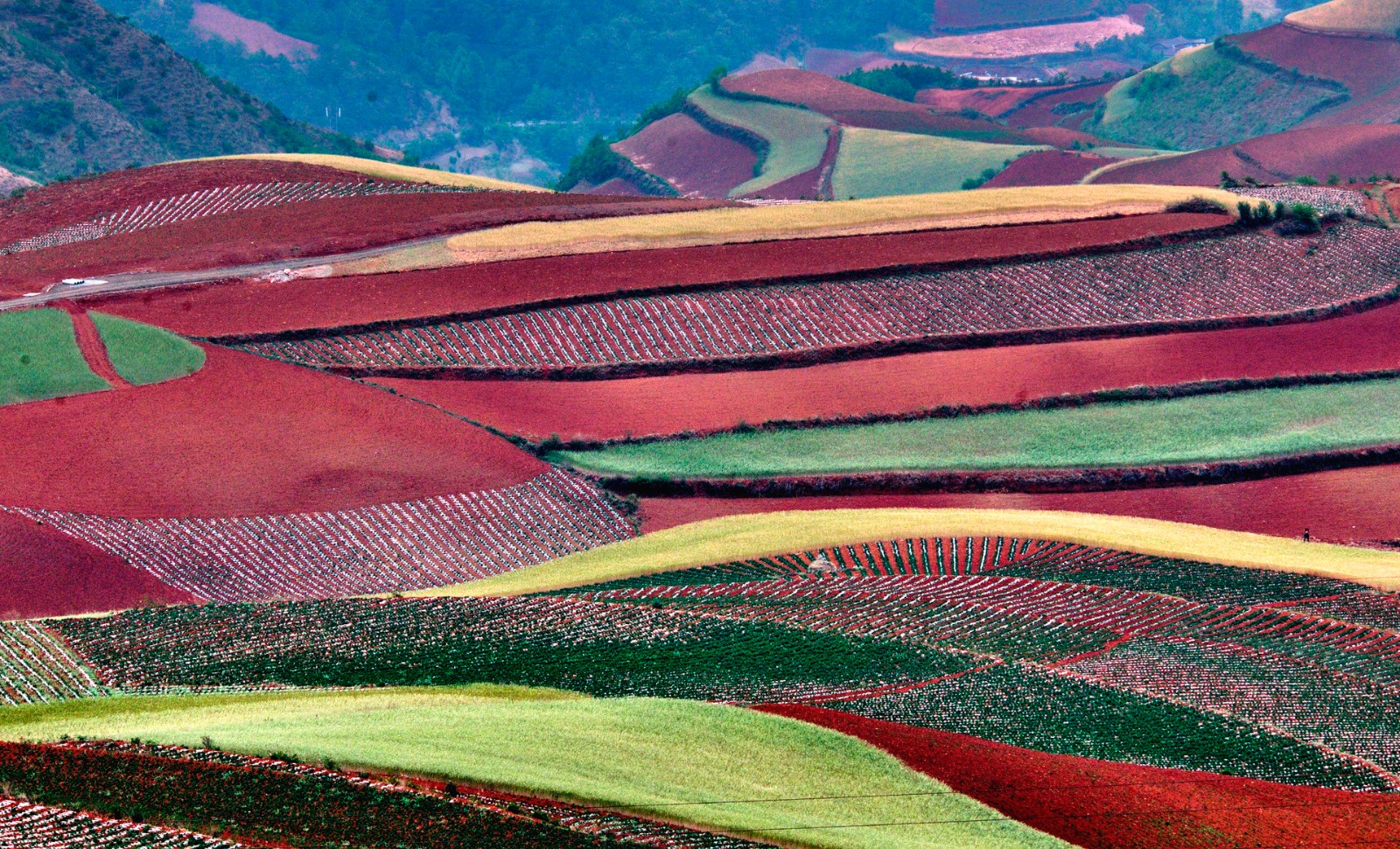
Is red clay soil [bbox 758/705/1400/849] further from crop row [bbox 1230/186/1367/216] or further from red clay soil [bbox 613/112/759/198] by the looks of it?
red clay soil [bbox 613/112/759/198]

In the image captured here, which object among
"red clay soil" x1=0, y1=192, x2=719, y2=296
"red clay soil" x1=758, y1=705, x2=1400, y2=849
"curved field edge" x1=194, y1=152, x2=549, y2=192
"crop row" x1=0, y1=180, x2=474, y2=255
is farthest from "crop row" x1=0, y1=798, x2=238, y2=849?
"curved field edge" x1=194, y1=152, x2=549, y2=192

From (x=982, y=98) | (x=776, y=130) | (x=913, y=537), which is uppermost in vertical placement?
(x=982, y=98)

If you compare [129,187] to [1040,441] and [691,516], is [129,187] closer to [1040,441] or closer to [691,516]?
[691,516]

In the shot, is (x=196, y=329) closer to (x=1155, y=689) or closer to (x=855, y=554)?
(x=855, y=554)

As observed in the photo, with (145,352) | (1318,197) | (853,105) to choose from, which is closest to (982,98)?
(853,105)

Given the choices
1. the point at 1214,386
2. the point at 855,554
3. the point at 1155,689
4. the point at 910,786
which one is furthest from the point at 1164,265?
the point at 910,786

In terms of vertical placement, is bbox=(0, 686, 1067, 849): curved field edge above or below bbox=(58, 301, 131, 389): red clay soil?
below

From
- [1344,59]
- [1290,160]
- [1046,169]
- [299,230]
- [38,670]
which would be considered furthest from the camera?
[1344,59]
